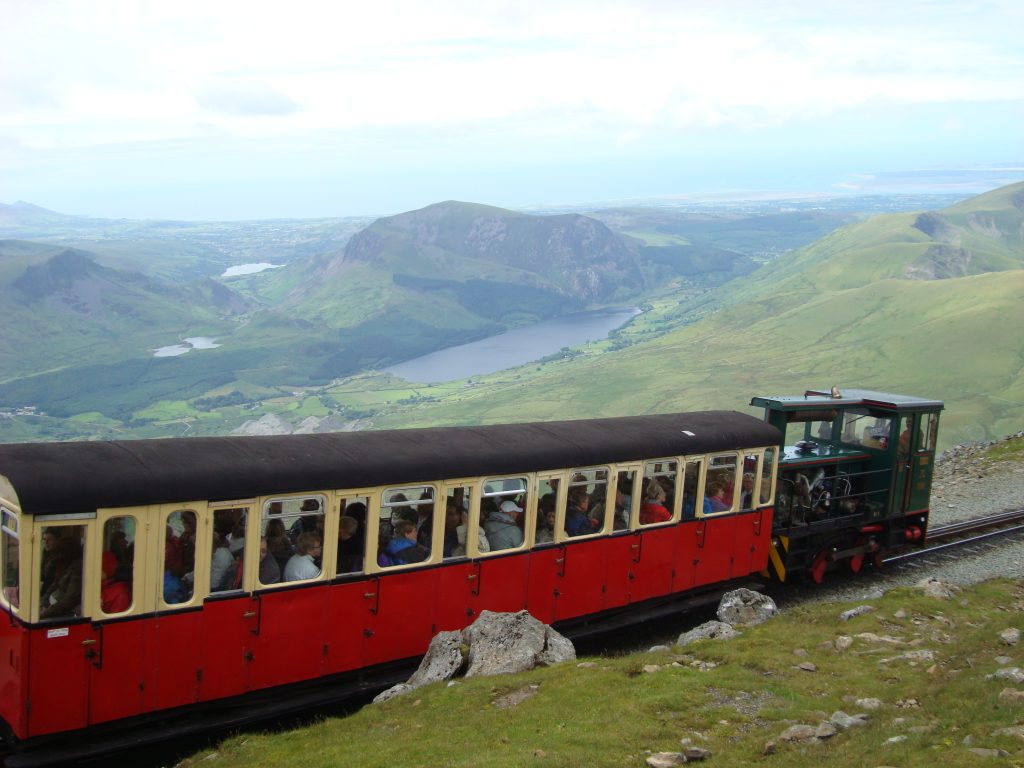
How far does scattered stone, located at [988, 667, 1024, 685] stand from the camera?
443 inches

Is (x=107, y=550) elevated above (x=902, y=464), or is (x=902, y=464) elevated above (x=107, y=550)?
(x=107, y=550)

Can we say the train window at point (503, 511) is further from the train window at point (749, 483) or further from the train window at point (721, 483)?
the train window at point (749, 483)

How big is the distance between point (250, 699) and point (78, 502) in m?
3.71

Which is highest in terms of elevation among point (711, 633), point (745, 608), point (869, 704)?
point (869, 704)

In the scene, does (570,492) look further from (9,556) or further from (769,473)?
(9,556)

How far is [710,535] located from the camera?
61.4 ft

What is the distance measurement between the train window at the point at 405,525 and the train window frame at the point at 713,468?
615cm

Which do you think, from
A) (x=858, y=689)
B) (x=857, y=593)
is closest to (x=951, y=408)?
(x=857, y=593)

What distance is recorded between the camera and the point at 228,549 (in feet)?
41.0

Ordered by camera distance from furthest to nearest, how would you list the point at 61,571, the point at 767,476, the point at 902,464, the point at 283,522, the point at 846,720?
the point at 902,464 < the point at 767,476 < the point at 283,522 < the point at 61,571 < the point at 846,720

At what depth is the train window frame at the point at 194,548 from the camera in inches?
464

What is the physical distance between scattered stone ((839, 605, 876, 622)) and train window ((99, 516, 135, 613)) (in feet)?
38.4

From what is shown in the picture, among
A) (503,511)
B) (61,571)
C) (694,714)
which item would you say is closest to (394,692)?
(503,511)

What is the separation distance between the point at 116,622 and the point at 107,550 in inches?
34.6
